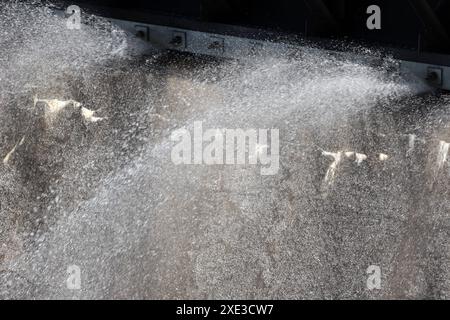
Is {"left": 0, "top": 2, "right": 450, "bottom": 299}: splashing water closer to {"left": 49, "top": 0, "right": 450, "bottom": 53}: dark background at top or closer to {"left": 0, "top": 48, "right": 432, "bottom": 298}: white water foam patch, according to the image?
{"left": 0, "top": 48, "right": 432, "bottom": 298}: white water foam patch

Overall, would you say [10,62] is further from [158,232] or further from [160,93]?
[158,232]

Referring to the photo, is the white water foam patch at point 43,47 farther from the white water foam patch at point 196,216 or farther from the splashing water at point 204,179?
the white water foam patch at point 196,216

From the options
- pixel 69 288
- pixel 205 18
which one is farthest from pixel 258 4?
pixel 69 288

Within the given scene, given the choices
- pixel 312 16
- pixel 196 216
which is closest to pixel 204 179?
pixel 196 216

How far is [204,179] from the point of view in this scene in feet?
26.6

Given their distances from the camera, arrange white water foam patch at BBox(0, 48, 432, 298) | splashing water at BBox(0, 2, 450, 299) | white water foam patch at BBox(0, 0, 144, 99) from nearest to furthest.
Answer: splashing water at BBox(0, 2, 450, 299), white water foam patch at BBox(0, 48, 432, 298), white water foam patch at BBox(0, 0, 144, 99)

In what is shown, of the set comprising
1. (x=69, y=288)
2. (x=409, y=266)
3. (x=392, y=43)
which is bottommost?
(x=69, y=288)

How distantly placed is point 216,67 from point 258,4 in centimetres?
69

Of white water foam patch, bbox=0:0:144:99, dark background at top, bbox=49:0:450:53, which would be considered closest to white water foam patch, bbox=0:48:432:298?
dark background at top, bbox=49:0:450:53

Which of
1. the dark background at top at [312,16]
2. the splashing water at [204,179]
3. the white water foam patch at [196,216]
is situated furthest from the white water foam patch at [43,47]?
the white water foam patch at [196,216]

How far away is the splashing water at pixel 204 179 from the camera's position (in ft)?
24.4

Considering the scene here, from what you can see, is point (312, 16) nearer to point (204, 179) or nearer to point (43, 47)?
point (204, 179)

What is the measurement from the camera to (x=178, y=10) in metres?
7.78

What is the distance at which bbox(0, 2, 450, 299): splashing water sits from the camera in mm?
7438
